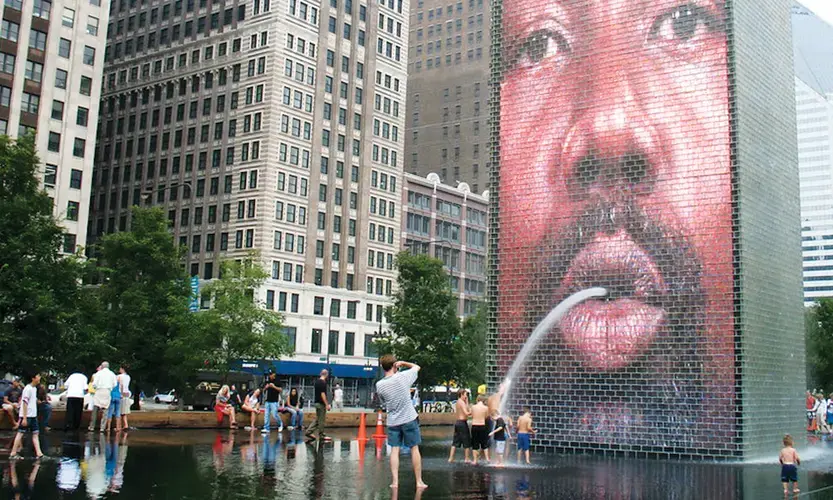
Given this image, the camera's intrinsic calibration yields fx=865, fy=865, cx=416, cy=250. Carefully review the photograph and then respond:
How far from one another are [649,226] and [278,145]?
70.6m

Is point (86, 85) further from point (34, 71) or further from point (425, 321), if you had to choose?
point (425, 321)

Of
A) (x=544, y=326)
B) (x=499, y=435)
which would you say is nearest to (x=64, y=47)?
(x=544, y=326)

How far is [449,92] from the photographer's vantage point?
493 ft

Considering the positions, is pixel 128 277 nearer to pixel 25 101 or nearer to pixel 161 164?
pixel 25 101

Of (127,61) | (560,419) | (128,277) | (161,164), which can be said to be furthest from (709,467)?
(127,61)

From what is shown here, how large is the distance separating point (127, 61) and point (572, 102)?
9160 cm

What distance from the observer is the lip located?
26.0 metres

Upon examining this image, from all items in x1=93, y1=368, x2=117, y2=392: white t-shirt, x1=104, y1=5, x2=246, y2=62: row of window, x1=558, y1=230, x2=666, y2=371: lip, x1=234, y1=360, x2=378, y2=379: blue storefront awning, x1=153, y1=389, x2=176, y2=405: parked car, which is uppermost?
x1=104, y1=5, x2=246, y2=62: row of window

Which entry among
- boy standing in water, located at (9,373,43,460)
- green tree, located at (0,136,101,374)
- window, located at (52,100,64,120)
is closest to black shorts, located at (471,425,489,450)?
boy standing in water, located at (9,373,43,460)

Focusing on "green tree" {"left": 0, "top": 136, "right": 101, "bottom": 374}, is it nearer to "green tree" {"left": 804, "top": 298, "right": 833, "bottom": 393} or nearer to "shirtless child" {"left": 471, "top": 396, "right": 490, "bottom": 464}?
"shirtless child" {"left": 471, "top": 396, "right": 490, "bottom": 464}

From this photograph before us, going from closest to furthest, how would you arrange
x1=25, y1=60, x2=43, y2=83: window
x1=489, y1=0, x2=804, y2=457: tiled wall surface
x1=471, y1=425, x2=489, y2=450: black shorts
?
x1=471, y1=425, x2=489, y2=450: black shorts, x1=489, y1=0, x2=804, y2=457: tiled wall surface, x1=25, y1=60, x2=43, y2=83: window

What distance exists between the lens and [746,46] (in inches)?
1064

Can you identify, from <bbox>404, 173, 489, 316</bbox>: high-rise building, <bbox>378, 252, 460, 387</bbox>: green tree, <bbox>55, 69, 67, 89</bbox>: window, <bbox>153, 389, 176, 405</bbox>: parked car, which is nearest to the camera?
<bbox>378, 252, 460, 387</bbox>: green tree

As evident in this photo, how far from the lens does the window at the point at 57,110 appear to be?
80.7 meters
